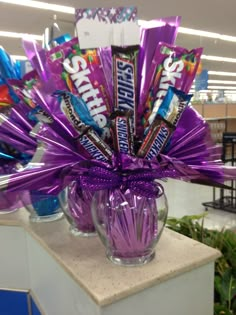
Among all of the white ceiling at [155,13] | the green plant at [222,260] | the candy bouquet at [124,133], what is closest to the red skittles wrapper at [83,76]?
the candy bouquet at [124,133]

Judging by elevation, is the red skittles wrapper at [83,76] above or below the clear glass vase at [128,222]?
above

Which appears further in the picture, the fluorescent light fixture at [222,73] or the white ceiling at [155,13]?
the fluorescent light fixture at [222,73]

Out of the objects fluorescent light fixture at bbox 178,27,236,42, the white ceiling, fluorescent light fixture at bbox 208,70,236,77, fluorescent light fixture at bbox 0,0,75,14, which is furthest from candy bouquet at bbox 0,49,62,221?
fluorescent light fixture at bbox 208,70,236,77

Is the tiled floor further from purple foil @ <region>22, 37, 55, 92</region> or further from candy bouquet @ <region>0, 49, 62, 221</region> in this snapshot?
purple foil @ <region>22, 37, 55, 92</region>

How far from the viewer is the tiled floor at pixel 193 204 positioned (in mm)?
3348

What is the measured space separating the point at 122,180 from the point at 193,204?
3.69m

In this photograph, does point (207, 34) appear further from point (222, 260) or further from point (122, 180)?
point (122, 180)

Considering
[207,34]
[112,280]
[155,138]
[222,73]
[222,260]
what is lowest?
[222,260]

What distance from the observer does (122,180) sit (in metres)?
0.54

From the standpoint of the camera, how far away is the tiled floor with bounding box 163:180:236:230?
335 centimetres

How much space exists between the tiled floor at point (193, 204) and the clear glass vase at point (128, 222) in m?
2.55

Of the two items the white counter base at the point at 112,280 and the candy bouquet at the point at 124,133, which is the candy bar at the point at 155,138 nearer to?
the candy bouquet at the point at 124,133

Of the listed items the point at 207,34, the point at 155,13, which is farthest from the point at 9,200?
the point at 207,34

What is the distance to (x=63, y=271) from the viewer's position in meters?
0.62
